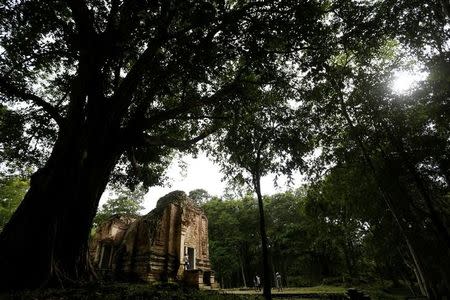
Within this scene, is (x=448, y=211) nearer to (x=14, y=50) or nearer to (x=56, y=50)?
(x=56, y=50)

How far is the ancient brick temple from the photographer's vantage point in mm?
16625

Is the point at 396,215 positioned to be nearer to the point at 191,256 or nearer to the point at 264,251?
the point at 264,251

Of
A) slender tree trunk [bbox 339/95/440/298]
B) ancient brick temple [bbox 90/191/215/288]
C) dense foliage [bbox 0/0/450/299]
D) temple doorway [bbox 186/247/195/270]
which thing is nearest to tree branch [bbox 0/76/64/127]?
dense foliage [bbox 0/0/450/299]

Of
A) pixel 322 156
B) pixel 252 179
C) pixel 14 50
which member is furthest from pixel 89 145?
pixel 322 156

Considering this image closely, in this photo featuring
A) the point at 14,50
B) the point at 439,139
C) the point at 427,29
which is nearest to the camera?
the point at 427,29

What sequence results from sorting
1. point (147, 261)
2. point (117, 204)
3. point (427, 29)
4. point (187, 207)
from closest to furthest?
1. point (427, 29)
2. point (147, 261)
3. point (187, 207)
4. point (117, 204)

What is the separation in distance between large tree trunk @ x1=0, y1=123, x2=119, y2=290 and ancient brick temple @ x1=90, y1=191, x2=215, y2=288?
31.8 ft

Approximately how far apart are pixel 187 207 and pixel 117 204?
16260mm

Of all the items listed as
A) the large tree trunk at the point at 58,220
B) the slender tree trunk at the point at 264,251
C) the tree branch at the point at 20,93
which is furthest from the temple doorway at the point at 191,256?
the tree branch at the point at 20,93

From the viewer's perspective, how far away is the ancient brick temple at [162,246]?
1662cm

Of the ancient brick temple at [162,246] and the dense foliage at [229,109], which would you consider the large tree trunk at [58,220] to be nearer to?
the dense foliage at [229,109]

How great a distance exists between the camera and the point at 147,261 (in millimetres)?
16422

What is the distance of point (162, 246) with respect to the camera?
17578 mm

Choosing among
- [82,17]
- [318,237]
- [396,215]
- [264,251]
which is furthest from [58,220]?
[318,237]
